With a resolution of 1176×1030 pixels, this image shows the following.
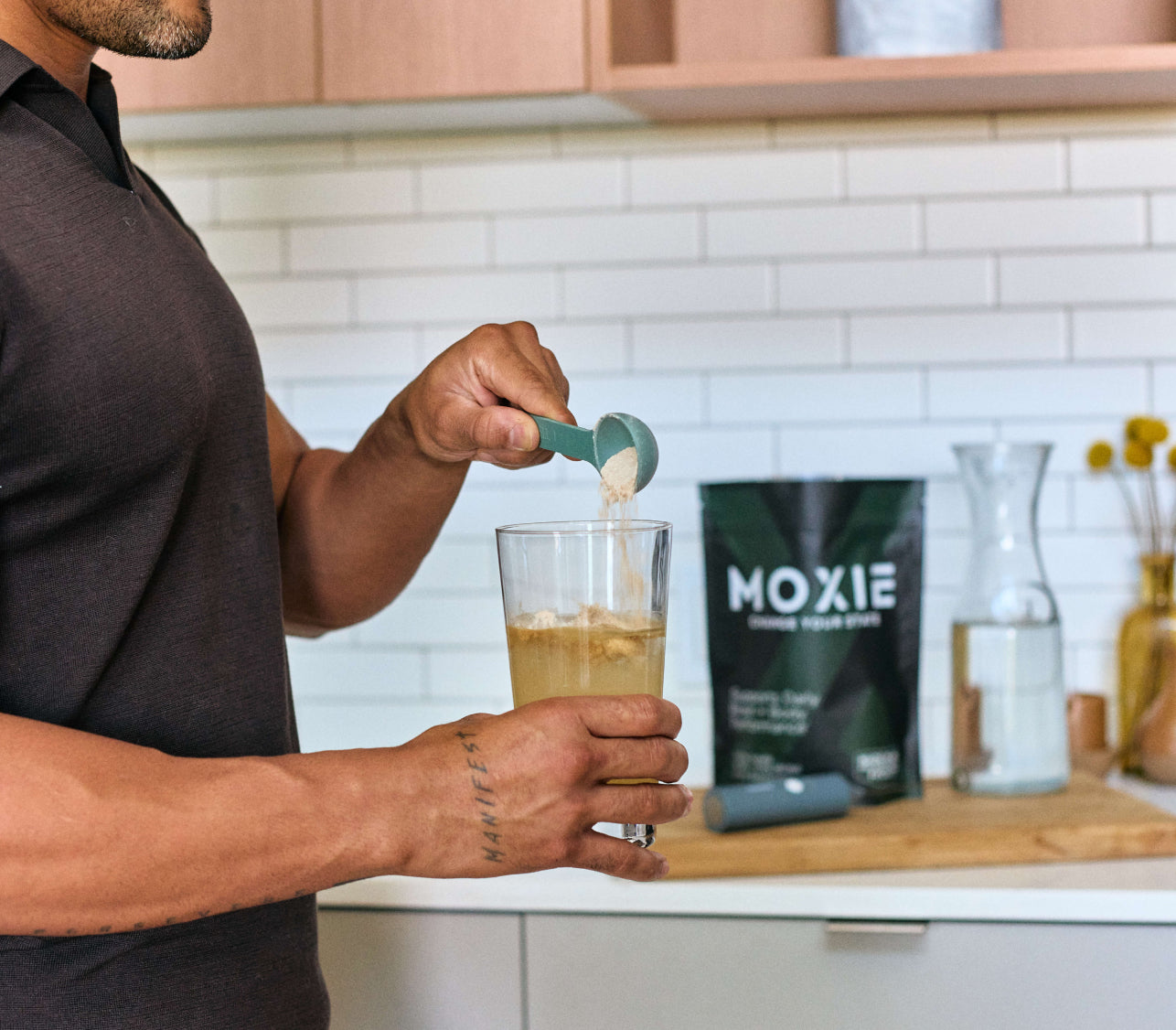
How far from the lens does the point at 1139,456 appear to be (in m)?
1.62

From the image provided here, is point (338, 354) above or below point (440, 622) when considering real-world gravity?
above

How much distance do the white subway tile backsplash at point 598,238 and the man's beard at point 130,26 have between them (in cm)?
93

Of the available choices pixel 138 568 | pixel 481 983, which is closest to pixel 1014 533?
pixel 481 983

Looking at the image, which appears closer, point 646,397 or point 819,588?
point 819,588

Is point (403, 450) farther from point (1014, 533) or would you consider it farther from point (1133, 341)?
point (1133, 341)

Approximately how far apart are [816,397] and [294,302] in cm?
80

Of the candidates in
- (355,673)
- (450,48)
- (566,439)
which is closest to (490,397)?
(566,439)

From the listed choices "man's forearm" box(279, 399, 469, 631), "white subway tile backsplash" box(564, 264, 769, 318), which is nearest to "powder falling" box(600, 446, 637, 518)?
"man's forearm" box(279, 399, 469, 631)

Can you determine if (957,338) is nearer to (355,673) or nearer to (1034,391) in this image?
(1034,391)

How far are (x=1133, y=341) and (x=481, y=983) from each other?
1213mm

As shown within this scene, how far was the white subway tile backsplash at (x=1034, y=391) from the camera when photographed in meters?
1.69

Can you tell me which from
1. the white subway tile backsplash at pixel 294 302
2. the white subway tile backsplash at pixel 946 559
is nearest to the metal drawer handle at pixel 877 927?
the white subway tile backsplash at pixel 946 559

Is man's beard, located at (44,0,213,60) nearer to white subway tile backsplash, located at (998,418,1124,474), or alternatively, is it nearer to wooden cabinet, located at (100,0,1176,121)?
wooden cabinet, located at (100,0,1176,121)

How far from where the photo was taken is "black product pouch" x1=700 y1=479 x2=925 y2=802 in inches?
54.6
